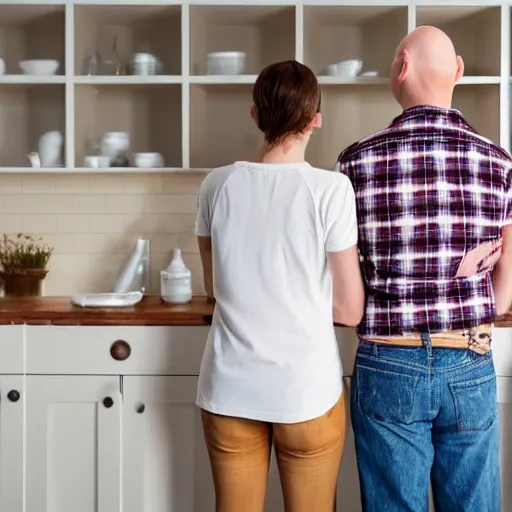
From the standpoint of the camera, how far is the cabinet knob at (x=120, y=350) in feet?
8.04

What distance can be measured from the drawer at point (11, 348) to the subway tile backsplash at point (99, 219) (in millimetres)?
654

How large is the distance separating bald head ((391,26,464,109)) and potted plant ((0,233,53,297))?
5.31ft

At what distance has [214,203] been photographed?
1.90 metres

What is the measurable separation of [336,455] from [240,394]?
0.30 m

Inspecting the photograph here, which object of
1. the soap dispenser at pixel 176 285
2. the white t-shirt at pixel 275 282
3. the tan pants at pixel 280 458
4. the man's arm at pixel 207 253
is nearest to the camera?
the white t-shirt at pixel 275 282

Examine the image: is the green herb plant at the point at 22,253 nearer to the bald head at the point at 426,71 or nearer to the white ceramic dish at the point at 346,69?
the white ceramic dish at the point at 346,69

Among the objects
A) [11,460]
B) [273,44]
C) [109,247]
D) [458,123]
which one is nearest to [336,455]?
[458,123]

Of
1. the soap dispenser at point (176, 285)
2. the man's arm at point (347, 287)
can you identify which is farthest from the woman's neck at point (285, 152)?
the soap dispenser at point (176, 285)

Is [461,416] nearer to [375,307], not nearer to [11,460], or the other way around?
[375,307]

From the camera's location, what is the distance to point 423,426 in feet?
6.42

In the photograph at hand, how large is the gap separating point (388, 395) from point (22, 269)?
64.8 inches

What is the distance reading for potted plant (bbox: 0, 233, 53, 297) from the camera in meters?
3.00

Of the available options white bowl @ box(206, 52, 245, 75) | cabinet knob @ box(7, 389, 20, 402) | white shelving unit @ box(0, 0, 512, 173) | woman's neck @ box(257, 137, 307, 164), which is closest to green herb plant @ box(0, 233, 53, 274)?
white shelving unit @ box(0, 0, 512, 173)

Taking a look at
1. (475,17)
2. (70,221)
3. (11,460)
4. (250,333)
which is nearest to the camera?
(250,333)
